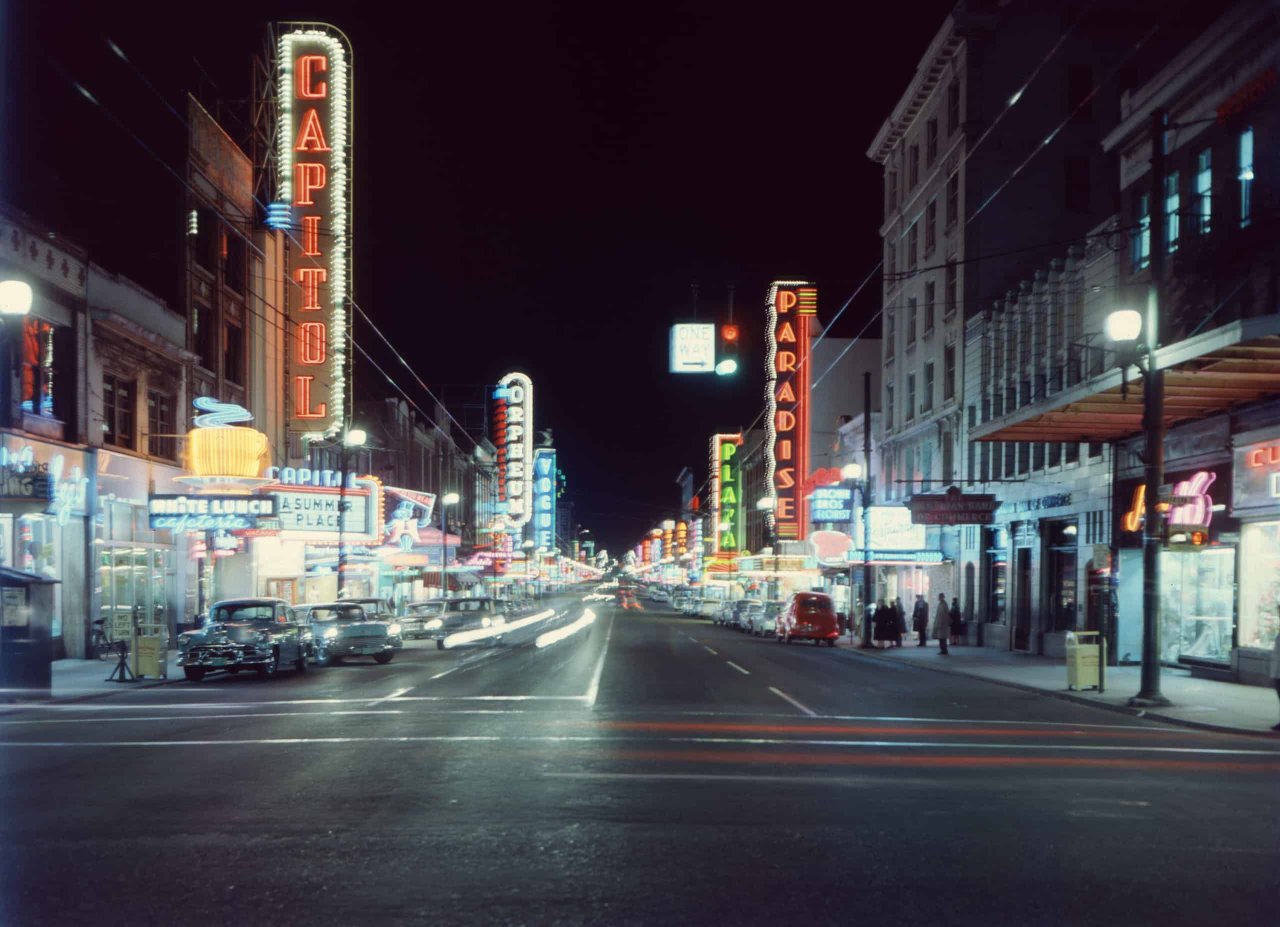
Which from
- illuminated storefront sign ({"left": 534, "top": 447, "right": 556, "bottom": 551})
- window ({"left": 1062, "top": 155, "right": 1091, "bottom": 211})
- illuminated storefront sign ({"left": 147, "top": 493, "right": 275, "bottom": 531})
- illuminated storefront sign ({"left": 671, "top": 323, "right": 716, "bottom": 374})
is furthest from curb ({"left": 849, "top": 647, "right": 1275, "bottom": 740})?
illuminated storefront sign ({"left": 534, "top": 447, "right": 556, "bottom": 551})

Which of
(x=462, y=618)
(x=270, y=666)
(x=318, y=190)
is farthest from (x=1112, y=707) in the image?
(x=318, y=190)

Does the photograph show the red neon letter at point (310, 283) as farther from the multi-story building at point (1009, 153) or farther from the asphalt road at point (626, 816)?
the asphalt road at point (626, 816)

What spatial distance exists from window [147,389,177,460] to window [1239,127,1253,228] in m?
27.2

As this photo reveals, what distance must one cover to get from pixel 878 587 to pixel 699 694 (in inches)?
1488

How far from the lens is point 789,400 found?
67.4 metres

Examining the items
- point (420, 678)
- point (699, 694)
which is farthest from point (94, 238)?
point (699, 694)

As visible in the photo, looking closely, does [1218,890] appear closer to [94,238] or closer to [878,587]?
[94,238]

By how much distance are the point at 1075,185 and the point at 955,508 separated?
14.4 metres

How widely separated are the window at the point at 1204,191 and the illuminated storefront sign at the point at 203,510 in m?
22.5

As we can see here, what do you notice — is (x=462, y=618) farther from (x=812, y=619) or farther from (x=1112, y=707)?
(x=1112, y=707)

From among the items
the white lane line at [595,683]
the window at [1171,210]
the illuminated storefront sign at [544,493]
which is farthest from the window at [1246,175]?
the illuminated storefront sign at [544,493]

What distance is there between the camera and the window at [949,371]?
152 feet

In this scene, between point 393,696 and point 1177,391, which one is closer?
point 393,696

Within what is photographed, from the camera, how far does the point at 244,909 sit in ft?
24.3
